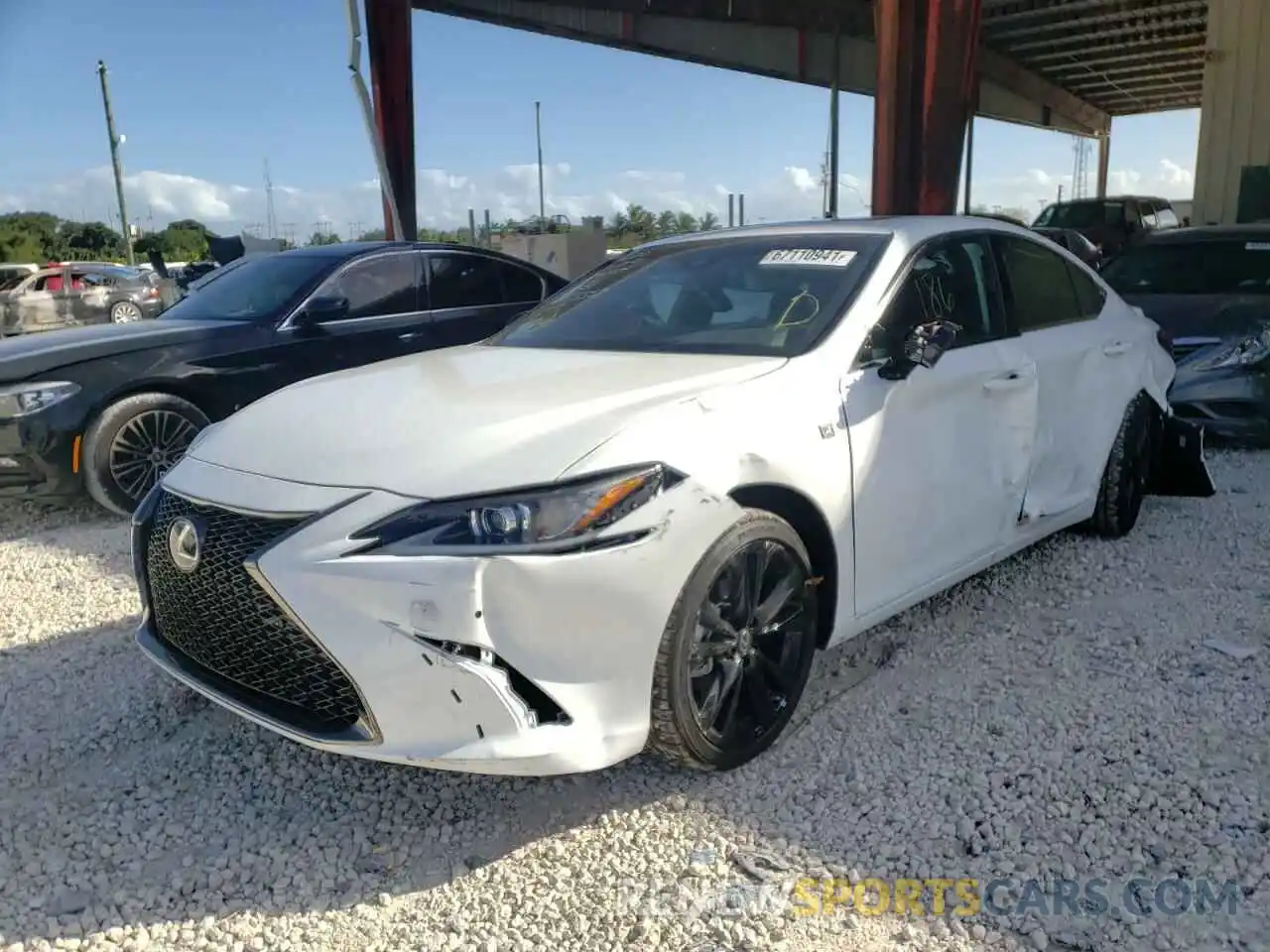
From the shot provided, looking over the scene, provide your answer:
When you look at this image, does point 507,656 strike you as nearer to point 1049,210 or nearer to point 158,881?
point 158,881

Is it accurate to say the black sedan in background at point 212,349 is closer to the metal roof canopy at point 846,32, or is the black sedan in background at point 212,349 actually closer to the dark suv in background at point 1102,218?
the dark suv in background at point 1102,218

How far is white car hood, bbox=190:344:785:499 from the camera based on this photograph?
7.99ft

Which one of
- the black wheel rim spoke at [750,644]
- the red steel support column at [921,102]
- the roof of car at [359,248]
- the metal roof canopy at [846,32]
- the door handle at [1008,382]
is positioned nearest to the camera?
the black wheel rim spoke at [750,644]

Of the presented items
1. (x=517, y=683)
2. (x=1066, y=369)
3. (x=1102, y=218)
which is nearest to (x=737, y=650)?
(x=517, y=683)

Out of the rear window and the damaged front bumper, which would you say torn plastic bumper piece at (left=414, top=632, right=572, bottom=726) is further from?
the rear window

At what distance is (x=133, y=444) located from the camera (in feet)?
18.8

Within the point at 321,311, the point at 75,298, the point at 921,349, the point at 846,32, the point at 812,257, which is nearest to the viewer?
the point at 921,349

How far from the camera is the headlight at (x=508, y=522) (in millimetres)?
2307

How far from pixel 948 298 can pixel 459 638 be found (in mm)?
2296

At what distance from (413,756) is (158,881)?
2.42 ft

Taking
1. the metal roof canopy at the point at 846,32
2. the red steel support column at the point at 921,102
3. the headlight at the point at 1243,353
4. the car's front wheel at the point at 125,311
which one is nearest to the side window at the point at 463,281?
the headlight at the point at 1243,353

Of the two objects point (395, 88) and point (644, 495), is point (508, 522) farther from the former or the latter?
point (395, 88)

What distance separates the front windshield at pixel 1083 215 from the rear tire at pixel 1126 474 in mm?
15839

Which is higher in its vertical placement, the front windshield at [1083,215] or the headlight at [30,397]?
the front windshield at [1083,215]
